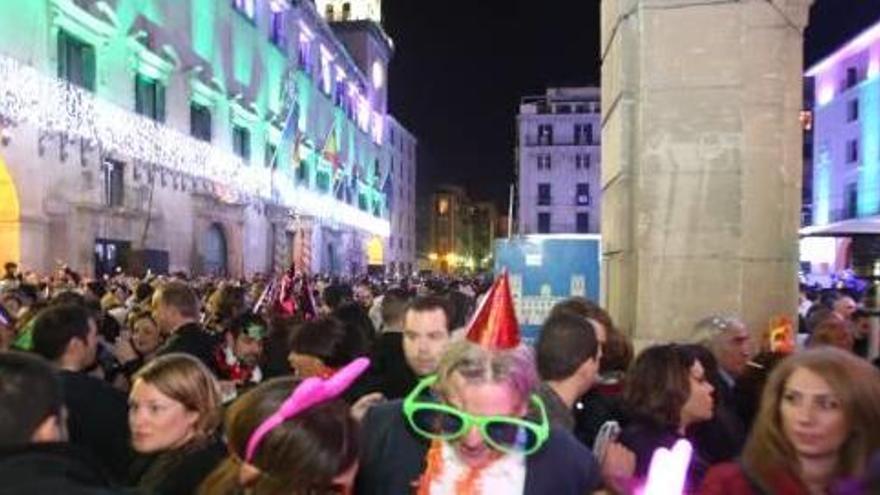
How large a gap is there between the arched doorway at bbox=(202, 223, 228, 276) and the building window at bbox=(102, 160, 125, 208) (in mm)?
7297

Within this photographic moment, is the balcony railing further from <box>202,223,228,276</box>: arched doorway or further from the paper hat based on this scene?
the paper hat

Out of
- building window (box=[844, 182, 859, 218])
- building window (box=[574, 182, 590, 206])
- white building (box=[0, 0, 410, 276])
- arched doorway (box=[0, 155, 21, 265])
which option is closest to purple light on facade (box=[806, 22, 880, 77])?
building window (box=[844, 182, 859, 218])

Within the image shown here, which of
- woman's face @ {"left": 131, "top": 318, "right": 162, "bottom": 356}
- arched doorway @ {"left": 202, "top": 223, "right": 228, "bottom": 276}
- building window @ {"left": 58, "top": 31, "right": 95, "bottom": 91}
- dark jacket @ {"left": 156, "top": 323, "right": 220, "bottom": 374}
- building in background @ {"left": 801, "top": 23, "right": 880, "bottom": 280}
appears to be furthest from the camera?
building in background @ {"left": 801, "top": 23, "right": 880, "bottom": 280}

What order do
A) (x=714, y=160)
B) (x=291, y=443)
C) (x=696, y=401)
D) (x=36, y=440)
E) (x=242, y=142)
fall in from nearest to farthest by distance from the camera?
1. (x=291, y=443)
2. (x=36, y=440)
3. (x=696, y=401)
4. (x=714, y=160)
5. (x=242, y=142)

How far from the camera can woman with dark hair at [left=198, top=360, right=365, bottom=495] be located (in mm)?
2791

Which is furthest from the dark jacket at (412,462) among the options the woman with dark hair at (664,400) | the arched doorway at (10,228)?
the arched doorway at (10,228)

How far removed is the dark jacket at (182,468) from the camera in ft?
12.5

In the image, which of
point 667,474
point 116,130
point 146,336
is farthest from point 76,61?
point 667,474

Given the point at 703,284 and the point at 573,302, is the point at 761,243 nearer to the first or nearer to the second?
the point at 703,284

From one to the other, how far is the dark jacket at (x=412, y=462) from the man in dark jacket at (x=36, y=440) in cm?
94

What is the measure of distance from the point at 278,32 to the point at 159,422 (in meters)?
46.9

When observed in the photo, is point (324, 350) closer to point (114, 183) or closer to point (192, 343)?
point (192, 343)

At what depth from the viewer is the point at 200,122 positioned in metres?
36.7

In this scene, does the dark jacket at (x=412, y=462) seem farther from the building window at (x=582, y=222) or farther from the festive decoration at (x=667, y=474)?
the building window at (x=582, y=222)
